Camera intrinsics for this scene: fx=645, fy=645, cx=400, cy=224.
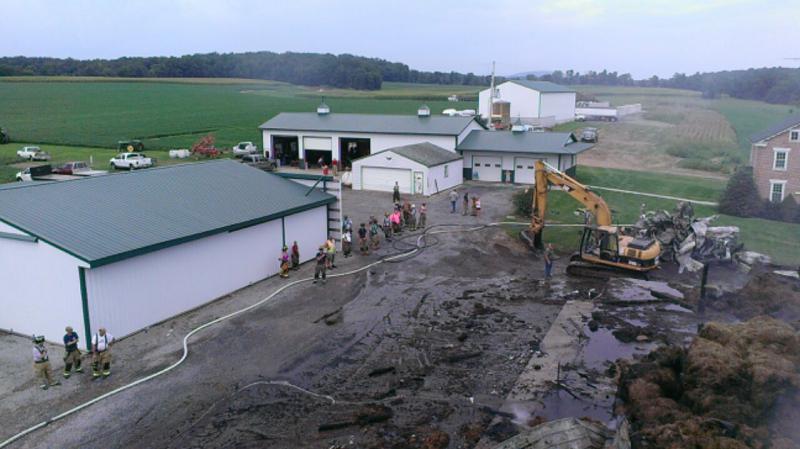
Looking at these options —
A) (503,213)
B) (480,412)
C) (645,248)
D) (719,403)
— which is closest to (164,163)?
(503,213)

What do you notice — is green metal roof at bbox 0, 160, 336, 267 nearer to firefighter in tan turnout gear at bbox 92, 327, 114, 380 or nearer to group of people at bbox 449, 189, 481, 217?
firefighter in tan turnout gear at bbox 92, 327, 114, 380

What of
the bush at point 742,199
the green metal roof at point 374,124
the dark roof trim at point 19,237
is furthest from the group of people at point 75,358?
the green metal roof at point 374,124

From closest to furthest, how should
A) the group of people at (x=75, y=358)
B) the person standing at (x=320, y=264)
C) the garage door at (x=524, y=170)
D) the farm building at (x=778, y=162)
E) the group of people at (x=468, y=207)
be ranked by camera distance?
the group of people at (x=75, y=358), the person standing at (x=320, y=264), the group of people at (x=468, y=207), the farm building at (x=778, y=162), the garage door at (x=524, y=170)

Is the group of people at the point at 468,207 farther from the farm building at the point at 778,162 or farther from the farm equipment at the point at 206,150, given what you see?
the farm equipment at the point at 206,150

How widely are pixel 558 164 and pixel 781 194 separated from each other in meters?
13.9

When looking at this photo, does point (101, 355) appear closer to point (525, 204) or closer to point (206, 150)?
point (525, 204)

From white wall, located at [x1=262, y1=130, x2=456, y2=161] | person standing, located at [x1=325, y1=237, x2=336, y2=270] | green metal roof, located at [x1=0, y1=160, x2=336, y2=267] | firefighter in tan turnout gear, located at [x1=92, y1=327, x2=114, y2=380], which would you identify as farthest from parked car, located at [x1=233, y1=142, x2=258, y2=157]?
firefighter in tan turnout gear, located at [x1=92, y1=327, x2=114, y2=380]

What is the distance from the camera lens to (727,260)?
89.1 feet

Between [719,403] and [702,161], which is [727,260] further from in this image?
[702,161]

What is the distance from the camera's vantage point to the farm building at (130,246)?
18.5 meters

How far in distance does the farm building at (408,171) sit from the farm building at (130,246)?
1695 centimetres

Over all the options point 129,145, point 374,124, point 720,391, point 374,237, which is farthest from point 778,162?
point 129,145

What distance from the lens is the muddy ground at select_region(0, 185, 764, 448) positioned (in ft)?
46.7

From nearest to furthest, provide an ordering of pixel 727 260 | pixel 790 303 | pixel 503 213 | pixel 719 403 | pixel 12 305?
pixel 719 403, pixel 12 305, pixel 790 303, pixel 727 260, pixel 503 213
